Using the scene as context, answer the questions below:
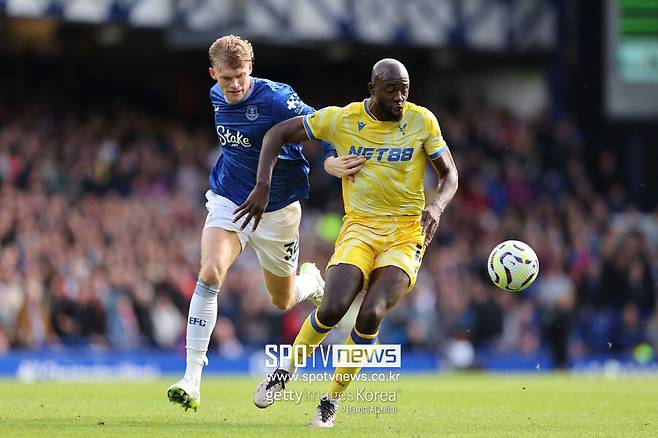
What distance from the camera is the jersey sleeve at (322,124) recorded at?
9555mm

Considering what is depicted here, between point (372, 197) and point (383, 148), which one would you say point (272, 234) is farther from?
point (383, 148)

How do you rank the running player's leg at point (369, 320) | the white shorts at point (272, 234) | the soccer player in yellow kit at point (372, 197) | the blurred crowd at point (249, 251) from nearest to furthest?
the running player's leg at point (369, 320), the soccer player in yellow kit at point (372, 197), the white shorts at point (272, 234), the blurred crowd at point (249, 251)

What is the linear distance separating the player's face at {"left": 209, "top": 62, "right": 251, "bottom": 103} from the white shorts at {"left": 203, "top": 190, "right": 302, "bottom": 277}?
0.91 metres

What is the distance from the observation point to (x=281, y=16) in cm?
2645

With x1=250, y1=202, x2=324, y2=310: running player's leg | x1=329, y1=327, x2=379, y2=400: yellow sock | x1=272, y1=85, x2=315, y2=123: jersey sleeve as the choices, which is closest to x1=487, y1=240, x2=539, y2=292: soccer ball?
x1=250, y1=202, x2=324, y2=310: running player's leg

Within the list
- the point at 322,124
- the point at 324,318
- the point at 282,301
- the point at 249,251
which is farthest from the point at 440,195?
the point at 249,251

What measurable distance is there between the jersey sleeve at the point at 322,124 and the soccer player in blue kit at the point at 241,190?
187mm

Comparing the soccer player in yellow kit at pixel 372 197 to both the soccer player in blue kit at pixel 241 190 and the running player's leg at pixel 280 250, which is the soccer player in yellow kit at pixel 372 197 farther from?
the running player's leg at pixel 280 250

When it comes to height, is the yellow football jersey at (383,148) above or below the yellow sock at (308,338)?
above

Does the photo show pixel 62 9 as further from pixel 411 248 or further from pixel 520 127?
pixel 411 248

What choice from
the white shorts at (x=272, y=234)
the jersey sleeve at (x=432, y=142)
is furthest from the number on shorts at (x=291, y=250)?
the jersey sleeve at (x=432, y=142)

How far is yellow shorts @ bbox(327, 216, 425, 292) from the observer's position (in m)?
9.41

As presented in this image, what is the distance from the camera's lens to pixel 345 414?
405 inches

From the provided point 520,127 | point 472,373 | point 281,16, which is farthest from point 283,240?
point 520,127
